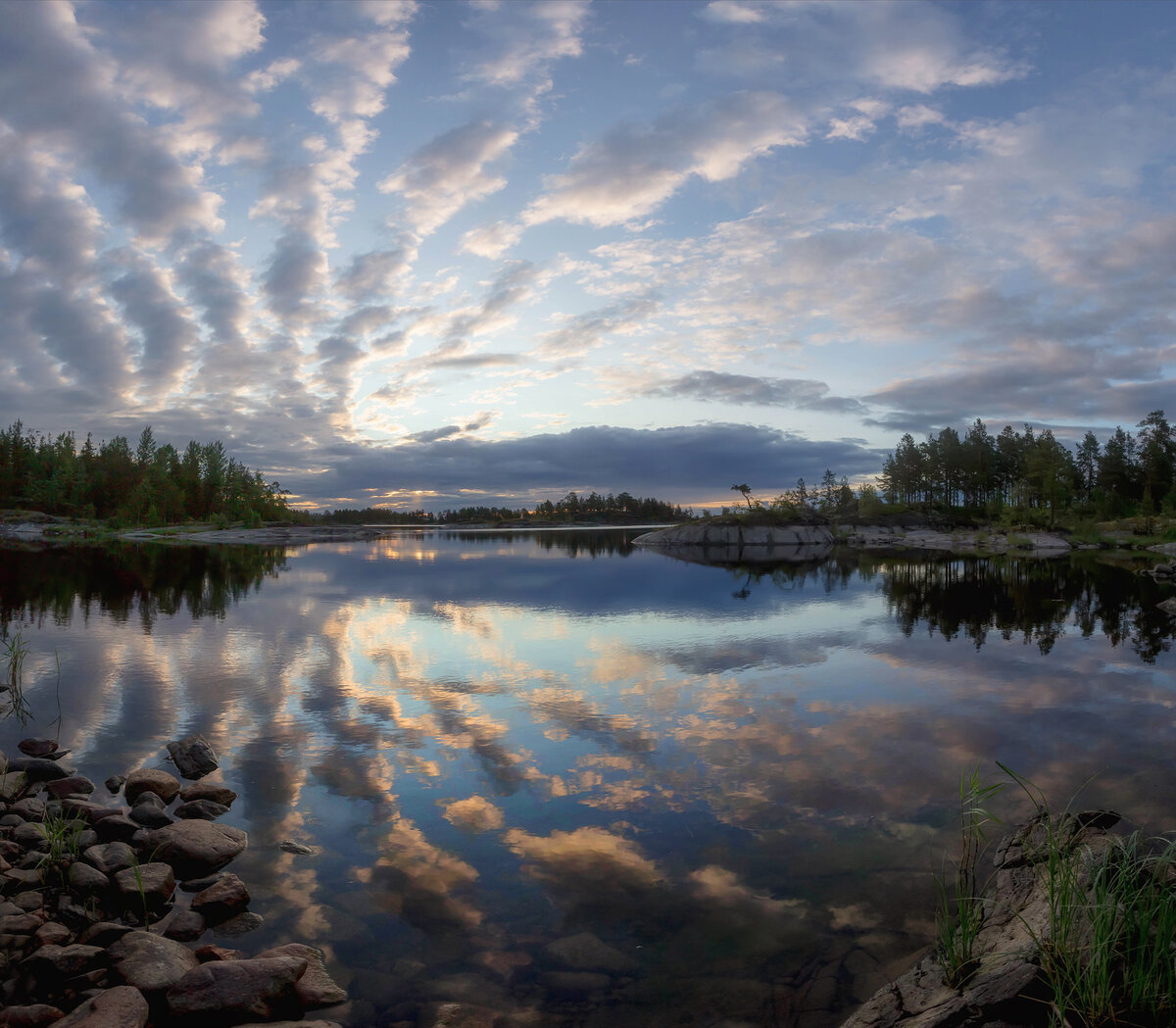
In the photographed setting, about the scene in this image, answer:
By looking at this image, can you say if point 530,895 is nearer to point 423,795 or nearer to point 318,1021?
point 318,1021

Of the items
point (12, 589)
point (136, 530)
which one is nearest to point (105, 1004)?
point (12, 589)

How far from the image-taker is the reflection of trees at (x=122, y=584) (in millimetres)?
27516

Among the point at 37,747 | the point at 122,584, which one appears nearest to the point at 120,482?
the point at 122,584

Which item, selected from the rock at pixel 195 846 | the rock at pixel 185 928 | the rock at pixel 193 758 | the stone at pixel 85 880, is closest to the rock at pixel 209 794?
the rock at pixel 193 758

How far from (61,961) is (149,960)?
0.73 meters

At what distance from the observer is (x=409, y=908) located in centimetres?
690

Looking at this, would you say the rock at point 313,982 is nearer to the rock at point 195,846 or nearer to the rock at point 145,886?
the rock at point 145,886

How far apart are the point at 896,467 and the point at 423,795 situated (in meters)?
168

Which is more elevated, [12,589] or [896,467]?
[896,467]

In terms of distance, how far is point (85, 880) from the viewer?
23.6ft

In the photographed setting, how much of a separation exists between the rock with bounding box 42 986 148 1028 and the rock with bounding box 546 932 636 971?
3.37 m

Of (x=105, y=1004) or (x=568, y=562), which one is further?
(x=568, y=562)

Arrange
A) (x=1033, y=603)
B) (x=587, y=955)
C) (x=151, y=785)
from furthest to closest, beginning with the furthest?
(x=1033, y=603) < (x=151, y=785) < (x=587, y=955)

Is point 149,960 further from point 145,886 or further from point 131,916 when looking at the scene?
point 145,886
